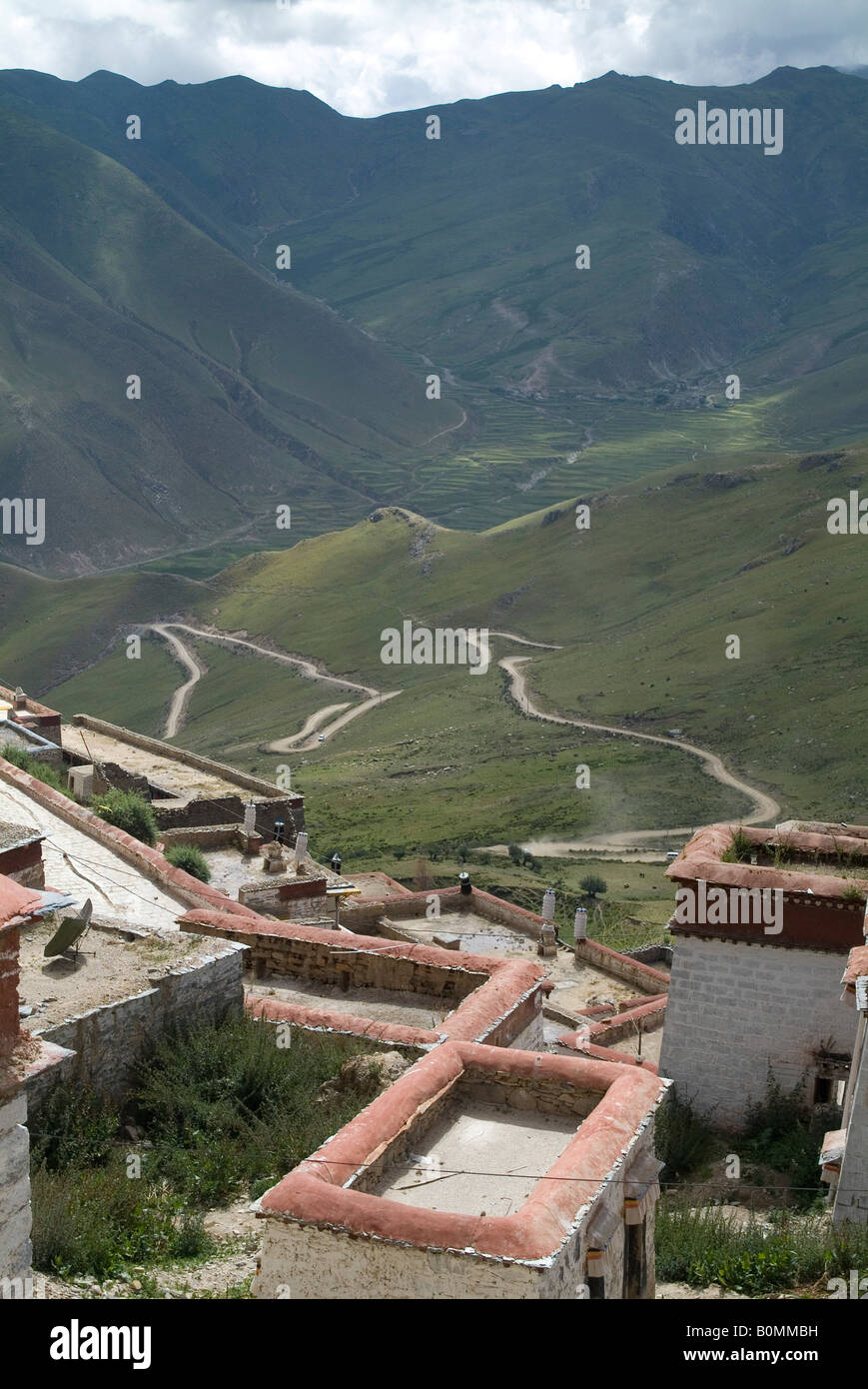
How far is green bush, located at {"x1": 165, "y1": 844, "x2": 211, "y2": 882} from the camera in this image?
97.9 ft

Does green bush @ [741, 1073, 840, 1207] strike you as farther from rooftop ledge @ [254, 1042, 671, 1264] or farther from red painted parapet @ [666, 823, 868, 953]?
rooftop ledge @ [254, 1042, 671, 1264]

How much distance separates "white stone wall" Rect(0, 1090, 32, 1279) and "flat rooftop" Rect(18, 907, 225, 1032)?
3.18 m

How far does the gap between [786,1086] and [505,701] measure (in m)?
79.4

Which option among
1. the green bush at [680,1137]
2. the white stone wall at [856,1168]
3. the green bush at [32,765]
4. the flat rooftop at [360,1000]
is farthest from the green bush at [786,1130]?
the green bush at [32,765]

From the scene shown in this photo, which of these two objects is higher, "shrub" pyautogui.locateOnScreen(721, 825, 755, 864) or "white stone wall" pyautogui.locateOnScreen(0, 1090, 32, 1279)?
"shrub" pyautogui.locateOnScreen(721, 825, 755, 864)

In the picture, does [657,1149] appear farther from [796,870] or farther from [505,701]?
[505,701]

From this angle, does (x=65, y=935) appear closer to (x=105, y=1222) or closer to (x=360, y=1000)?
(x=360, y=1000)

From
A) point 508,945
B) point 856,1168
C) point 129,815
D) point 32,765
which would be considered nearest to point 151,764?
point 32,765

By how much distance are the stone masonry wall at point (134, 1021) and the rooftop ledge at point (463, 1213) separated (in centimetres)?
335

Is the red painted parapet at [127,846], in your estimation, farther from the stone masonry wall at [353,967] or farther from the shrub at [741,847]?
the shrub at [741,847]

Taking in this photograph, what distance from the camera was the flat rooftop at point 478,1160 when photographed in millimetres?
8406

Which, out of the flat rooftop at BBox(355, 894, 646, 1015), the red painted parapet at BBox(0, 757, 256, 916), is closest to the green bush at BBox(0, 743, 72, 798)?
the red painted parapet at BBox(0, 757, 256, 916)

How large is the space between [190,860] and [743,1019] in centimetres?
1626
